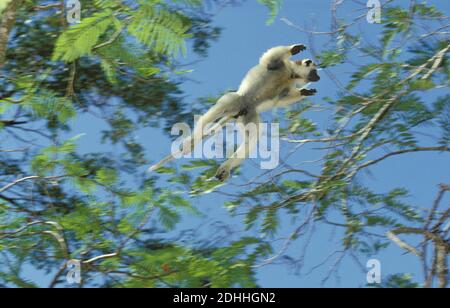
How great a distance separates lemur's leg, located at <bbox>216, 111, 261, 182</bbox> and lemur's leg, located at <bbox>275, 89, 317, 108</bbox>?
23 centimetres

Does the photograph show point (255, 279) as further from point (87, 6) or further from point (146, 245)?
point (87, 6)

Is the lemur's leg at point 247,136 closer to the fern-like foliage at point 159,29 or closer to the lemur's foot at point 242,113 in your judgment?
the lemur's foot at point 242,113

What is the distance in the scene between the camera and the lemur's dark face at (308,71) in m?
4.18

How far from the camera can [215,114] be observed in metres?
3.81

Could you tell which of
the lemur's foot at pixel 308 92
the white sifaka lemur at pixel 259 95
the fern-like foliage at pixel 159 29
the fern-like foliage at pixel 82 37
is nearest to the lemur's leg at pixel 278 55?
the white sifaka lemur at pixel 259 95

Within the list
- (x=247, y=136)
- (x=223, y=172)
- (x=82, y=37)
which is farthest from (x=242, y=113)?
(x=82, y=37)

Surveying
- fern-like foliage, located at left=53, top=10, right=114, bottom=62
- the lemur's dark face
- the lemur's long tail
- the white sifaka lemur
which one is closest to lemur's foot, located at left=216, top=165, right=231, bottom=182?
the white sifaka lemur

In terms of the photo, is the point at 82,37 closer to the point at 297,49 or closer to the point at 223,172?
the point at 223,172

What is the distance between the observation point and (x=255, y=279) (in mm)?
3377

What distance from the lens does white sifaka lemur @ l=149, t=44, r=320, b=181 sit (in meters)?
3.80

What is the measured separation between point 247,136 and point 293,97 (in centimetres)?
41

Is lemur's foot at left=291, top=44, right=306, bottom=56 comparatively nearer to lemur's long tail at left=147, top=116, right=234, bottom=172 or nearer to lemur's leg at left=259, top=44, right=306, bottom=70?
lemur's leg at left=259, top=44, right=306, bottom=70

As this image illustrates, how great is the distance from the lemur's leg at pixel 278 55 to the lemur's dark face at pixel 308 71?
0.10m

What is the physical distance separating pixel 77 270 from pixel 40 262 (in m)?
0.98
